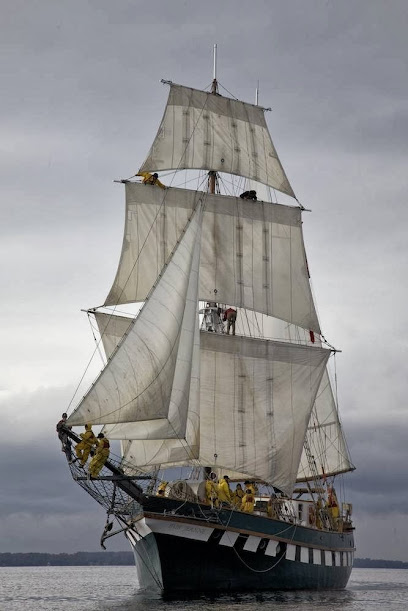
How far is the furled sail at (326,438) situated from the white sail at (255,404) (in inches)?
580

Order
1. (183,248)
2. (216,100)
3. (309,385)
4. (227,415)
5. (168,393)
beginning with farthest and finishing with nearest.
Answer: (216,100) → (309,385) → (227,415) → (183,248) → (168,393)

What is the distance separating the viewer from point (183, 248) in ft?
157

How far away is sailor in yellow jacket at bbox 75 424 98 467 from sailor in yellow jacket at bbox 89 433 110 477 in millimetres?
332

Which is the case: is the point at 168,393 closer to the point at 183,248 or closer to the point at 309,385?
the point at 183,248

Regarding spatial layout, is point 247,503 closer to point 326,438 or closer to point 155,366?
point 155,366

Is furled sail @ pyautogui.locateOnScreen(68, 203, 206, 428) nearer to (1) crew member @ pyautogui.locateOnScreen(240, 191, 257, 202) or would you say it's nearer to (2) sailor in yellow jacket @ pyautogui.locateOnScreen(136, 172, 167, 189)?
(2) sailor in yellow jacket @ pyautogui.locateOnScreen(136, 172, 167, 189)

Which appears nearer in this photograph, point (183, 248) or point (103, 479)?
point (103, 479)

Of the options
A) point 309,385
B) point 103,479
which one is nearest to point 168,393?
point 103,479

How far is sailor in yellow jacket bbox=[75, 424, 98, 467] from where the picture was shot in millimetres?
42338

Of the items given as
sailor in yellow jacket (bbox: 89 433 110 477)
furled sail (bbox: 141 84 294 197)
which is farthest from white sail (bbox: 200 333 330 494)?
furled sail (bbox: 141 84 294 197)

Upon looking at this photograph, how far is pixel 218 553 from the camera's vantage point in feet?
154


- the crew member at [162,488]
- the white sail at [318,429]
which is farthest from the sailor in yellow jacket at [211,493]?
the white sail at [318,429]

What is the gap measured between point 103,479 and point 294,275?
970 inches

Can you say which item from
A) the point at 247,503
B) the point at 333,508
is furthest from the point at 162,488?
the point at 333,508
